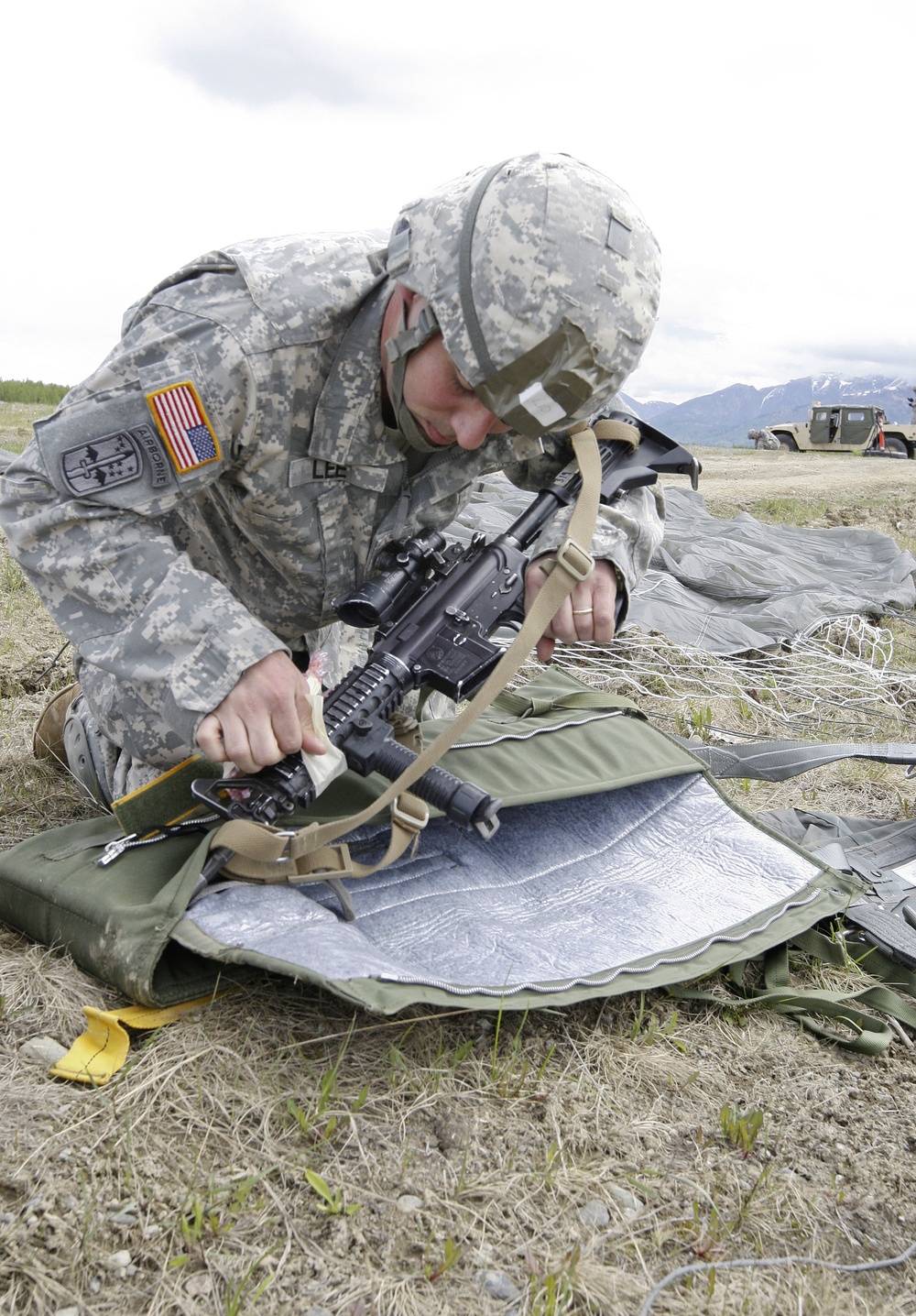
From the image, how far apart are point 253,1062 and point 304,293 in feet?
5.30

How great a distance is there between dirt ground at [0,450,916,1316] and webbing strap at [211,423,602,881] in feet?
0.93

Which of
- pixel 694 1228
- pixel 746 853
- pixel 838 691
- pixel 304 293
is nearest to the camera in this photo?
pixel 694 1228

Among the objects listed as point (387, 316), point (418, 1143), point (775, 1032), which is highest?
point (387, 316)

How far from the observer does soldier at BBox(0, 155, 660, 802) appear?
2.04 meters

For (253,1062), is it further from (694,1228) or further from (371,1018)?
(694,1228)

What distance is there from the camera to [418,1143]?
1.65 metres

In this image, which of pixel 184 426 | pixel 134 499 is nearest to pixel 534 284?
pixel 184 426

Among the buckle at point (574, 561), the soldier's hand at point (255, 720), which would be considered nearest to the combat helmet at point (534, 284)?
the buckle at point (574, 561)

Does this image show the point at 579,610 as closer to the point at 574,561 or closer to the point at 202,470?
the point at 574,561

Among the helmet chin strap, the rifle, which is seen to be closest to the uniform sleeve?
the rifle

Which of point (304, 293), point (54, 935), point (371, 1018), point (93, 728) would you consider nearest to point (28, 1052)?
point (54, 935)

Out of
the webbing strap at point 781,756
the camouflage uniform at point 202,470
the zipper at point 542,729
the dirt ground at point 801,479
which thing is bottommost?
the dirt ground at point 801,479

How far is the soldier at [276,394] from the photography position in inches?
80.2

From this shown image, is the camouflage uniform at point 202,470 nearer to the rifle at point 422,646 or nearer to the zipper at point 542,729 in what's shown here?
the rifle at point 422,646
